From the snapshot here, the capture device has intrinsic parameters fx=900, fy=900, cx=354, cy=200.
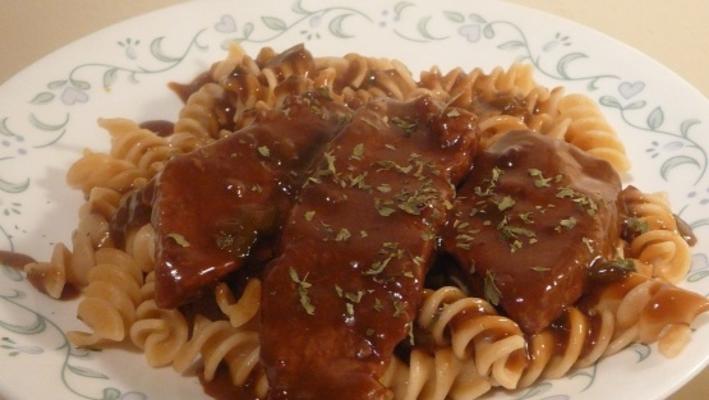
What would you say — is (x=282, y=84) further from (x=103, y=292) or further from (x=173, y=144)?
(x=103, y=292)

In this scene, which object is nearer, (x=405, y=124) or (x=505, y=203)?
(x=505, y=203)

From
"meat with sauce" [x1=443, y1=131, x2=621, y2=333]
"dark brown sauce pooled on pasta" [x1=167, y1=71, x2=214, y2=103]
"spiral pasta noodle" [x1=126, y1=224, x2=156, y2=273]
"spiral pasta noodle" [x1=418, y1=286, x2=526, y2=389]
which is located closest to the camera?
"spiral pasta noodle" [x1=418, y1=286, x2=526, y2=389]

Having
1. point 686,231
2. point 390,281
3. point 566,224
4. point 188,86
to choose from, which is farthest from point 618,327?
point 188,86

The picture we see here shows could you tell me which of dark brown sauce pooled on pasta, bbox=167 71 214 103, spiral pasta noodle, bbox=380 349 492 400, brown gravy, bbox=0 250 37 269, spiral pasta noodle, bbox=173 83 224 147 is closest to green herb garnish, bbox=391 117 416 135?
spiral pasta noodle, bbox=173 83 224 147

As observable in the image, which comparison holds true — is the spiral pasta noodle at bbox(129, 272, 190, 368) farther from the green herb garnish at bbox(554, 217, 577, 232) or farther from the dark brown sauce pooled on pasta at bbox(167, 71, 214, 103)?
the dark brown sauce pooled on pasta at bbox(167, 71, 214, 103)

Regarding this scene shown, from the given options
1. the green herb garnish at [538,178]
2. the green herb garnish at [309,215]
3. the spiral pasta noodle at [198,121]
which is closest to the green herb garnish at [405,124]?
the green herb garnish at [538,178]

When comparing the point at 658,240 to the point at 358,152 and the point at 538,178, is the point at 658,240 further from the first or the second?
the point at 358,152

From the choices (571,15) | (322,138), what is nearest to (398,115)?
(322,138)
